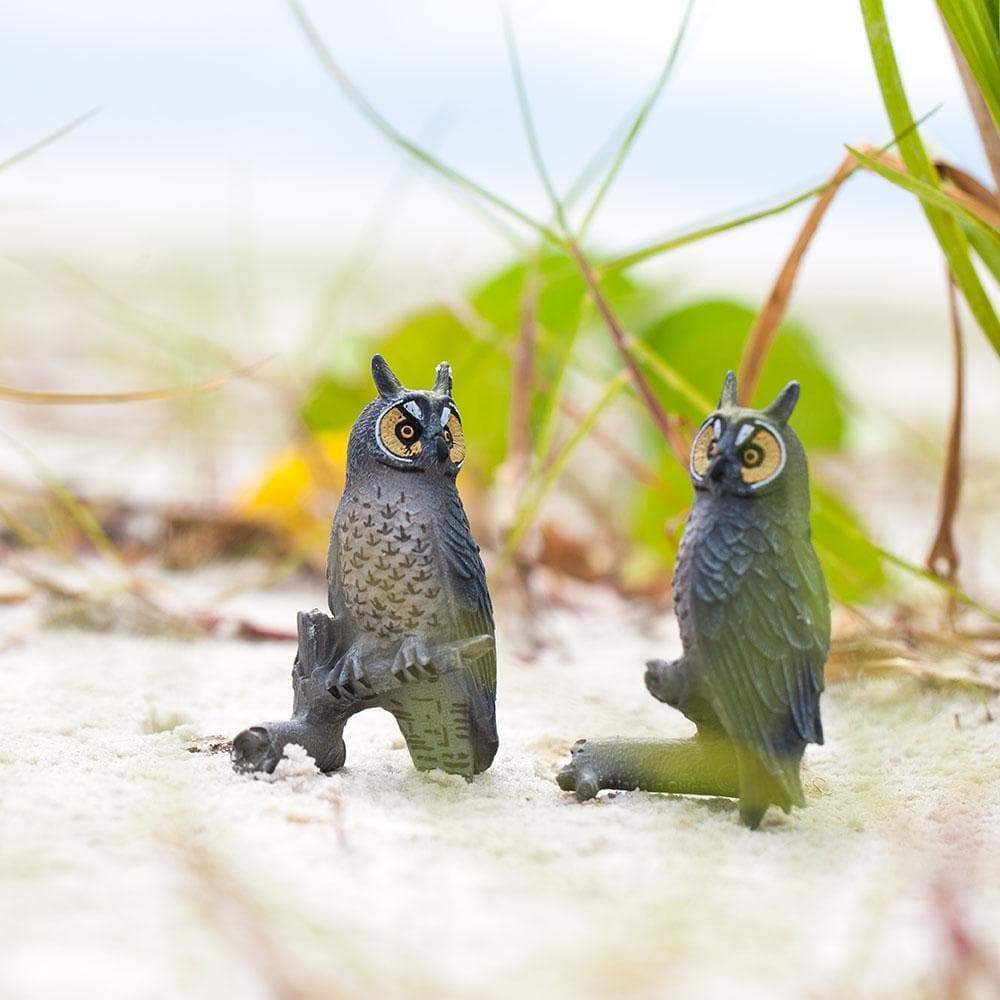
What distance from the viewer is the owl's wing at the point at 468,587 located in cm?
121

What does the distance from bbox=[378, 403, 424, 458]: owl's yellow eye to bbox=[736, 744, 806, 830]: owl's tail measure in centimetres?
42

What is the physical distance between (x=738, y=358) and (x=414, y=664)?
4.16 feet

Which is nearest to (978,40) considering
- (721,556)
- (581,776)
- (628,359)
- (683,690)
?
(628,359)

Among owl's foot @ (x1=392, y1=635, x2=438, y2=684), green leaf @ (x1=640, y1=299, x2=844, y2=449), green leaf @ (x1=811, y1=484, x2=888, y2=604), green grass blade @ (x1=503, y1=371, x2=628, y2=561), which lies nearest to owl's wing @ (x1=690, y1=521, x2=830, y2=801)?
owl's foot @ (x1=392, y1=635, x2=438, y2=684)

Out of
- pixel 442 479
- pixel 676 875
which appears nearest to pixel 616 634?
pixel 442 479

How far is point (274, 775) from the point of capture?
1.16m

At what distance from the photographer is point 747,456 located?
1.12 meters

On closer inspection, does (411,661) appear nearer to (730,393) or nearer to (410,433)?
(410,433)

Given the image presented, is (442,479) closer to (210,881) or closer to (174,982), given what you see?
(210,881)

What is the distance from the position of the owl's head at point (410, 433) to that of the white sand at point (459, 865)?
0.29 m

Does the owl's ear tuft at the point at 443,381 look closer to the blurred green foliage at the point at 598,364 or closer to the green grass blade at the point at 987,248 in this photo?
the green grass blade at the point at 987,248

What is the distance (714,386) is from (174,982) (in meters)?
1.74

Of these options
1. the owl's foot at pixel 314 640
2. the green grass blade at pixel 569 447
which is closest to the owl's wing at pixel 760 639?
the owl's foot at pixel 314 640

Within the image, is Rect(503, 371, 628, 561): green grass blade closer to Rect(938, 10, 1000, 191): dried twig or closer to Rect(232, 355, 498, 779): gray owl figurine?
Rect(232, 355, 498, 779): gray owl figurine
